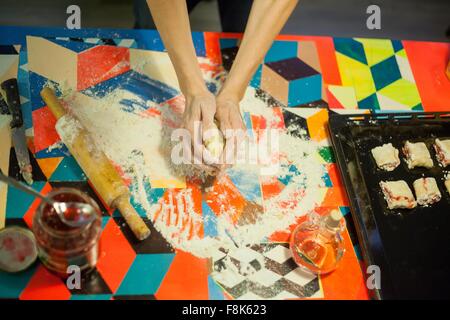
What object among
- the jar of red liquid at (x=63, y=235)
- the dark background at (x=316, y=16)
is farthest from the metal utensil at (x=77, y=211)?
the dark background at (x=316, y=16)

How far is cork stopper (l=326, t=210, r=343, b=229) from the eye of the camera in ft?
3.54

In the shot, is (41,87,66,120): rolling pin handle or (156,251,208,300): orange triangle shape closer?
(156,251,208,300): orange triangle shape

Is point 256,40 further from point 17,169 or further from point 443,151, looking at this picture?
point 17,169

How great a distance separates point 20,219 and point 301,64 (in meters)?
1.03

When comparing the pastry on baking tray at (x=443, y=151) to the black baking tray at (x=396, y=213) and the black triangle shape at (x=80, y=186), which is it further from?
the black triangle shape at (x=80, y=186)

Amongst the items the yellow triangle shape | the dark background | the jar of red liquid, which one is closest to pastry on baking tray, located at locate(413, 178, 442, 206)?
the jar of red liquid

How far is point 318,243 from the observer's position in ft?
3.80

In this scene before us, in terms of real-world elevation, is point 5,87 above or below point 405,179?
above

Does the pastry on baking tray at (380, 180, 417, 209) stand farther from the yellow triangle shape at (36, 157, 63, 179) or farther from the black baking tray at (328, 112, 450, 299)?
the yellow triangle shape at (36, 157, 63, 179)

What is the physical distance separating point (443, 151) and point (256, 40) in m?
0.66

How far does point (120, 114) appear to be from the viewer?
4.31 feet

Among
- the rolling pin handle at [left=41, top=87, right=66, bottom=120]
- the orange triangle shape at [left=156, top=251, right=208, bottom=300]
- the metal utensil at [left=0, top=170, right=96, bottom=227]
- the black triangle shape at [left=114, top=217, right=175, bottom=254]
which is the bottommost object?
the orange triangle shape at [left=156, top=251, right=208, bottom=300]
